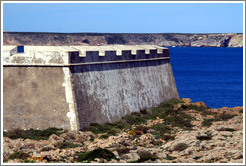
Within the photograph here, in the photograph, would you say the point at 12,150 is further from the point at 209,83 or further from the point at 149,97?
the point at 209,83

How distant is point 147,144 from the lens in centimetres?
2277

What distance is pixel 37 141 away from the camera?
22.2m

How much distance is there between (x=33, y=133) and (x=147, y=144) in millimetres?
4983

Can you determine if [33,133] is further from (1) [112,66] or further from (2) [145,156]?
(1) [112,66]

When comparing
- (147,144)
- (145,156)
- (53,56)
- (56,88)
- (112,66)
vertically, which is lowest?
(147,144)

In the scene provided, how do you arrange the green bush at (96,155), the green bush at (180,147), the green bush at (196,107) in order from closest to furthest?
the green bush at (96,155), the green bush at (180,147), the green bush at (196,107)

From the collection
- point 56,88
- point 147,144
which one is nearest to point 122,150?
point 147,144

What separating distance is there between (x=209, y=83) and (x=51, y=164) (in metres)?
64.6

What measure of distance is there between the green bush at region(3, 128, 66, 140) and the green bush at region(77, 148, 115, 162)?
13.9 ft

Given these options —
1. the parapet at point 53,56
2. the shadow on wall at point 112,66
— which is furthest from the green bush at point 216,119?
the parapet at point 53,56

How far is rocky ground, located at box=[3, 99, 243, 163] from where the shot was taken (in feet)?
62.4

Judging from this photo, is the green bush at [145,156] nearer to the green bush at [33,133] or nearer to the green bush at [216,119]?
the green bush at [33,133]

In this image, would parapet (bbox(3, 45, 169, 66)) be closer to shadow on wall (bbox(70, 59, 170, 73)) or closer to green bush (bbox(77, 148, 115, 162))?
shadow on wall (bbox(70, 59, 170, 73))

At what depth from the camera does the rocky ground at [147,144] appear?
62.4 ft
